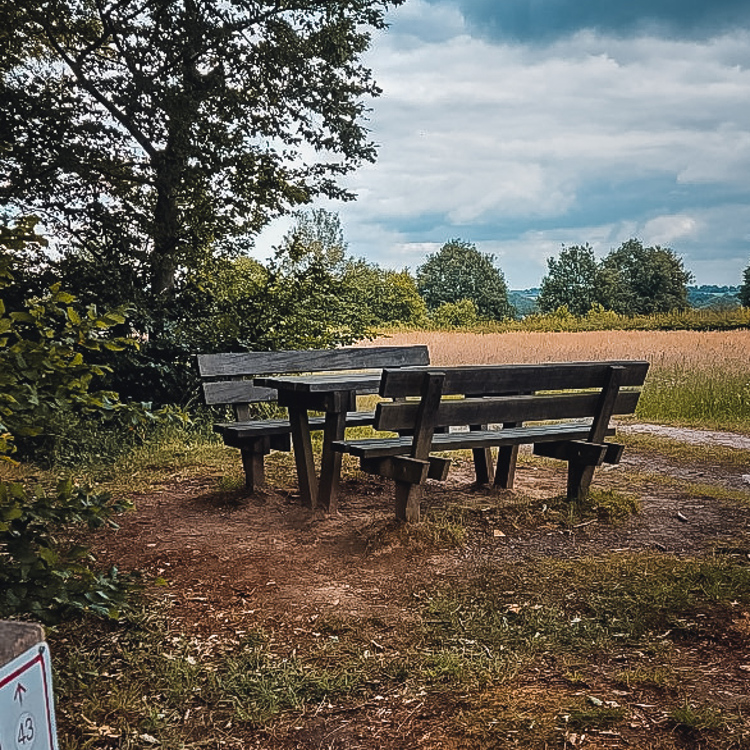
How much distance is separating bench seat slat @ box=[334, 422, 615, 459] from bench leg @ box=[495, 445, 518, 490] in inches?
15.0

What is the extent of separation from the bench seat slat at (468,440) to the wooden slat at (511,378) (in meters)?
0.31

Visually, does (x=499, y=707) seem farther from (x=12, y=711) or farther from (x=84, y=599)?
(x=12, y=711)

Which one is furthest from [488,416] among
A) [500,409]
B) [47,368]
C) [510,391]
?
[47,368]

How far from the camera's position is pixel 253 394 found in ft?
20.9

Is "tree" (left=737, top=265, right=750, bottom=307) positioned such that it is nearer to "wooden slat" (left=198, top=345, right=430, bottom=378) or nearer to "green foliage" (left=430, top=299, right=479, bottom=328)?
"green foliage" (left=430, top=299, right=479, bottom=328)

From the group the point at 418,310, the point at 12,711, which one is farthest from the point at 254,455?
the point at 418,310

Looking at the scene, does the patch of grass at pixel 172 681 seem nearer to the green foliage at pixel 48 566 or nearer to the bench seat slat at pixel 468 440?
the green foliage at pixel 48 566

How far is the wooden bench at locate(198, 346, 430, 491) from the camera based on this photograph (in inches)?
237

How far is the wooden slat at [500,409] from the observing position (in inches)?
191

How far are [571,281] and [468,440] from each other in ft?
262

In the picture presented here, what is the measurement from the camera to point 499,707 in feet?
9.43

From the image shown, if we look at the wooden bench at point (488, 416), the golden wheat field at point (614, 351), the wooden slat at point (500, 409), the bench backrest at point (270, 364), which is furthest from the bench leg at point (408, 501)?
the golden wheat field at point (614, 351)

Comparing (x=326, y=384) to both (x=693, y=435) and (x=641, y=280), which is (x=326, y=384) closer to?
(x=693, y=435)

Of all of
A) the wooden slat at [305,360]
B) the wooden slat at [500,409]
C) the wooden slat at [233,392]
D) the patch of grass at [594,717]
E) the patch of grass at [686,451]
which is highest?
the wooden slat at [305,360]
